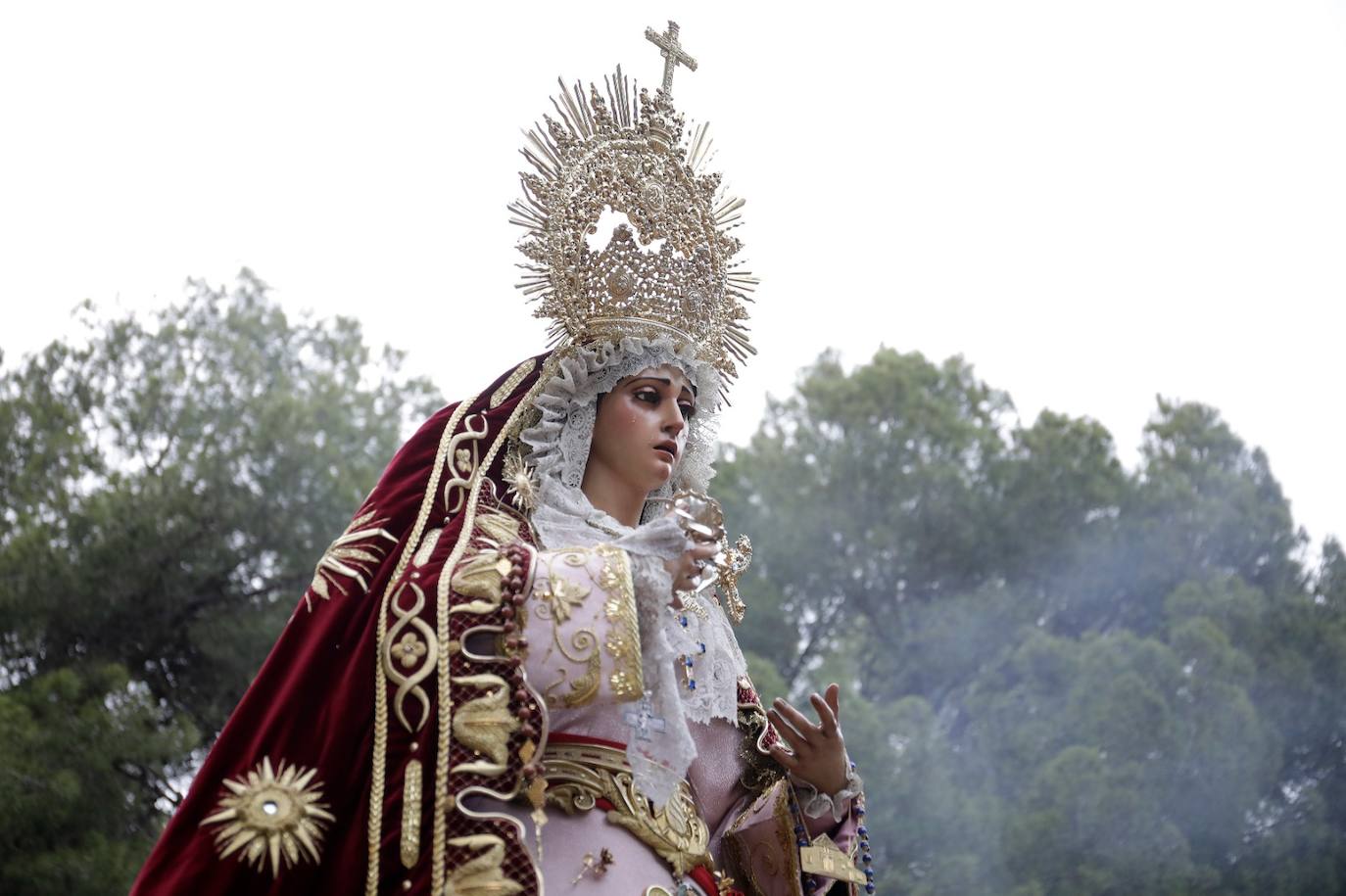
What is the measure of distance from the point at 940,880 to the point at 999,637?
113 inches

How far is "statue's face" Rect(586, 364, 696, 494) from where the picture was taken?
4.18m

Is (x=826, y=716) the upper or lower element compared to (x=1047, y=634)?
lower

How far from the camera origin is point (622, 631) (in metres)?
3.34

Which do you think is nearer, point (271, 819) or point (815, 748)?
point (271, 819)

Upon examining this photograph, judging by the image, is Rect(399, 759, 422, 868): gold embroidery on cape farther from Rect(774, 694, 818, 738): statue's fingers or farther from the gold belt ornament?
Rect(774, 694, 818, 738): statue's fingers

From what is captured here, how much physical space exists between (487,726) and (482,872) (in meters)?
0.32

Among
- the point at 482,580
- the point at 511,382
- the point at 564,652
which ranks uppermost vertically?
the point at 511,382

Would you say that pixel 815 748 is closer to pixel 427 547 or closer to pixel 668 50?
pixel 427 547

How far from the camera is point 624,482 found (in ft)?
13.8

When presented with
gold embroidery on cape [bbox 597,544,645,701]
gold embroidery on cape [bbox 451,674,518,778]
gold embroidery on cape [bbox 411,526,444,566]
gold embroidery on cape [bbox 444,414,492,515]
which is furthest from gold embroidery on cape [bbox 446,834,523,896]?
gold embroidery on cape [bbox 444,414,492,515]

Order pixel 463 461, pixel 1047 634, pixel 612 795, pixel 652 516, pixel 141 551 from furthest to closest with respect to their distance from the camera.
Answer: pixel 1047 634 < pixel 141 551 < pixel 652 516 < pixel 463 461 < pixel 612 795

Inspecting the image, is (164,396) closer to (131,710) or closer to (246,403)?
(246,403)

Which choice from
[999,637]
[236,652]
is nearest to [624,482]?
[236,652]

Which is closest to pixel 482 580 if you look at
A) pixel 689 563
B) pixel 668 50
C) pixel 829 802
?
pixel 689 563
